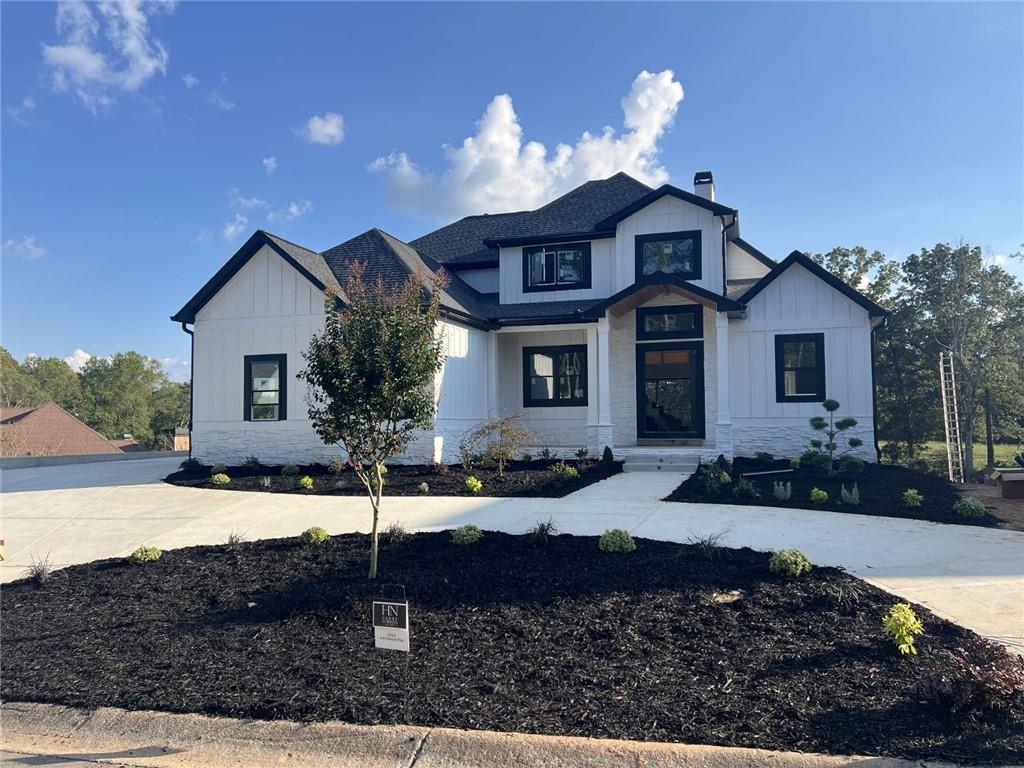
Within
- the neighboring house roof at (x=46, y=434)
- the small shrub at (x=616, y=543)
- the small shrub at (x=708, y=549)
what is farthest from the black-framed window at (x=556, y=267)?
the neighboring house roof at (x=46, y=434)

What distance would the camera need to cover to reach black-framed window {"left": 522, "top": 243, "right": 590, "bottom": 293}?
1852 cm

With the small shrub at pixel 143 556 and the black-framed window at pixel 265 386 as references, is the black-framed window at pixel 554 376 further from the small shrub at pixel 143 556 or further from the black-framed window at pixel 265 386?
the small shrub at pixel 143 556

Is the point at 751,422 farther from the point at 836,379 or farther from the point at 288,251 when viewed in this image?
the point at 288,251

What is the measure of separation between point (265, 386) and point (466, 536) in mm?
10419

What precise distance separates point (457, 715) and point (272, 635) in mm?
2050

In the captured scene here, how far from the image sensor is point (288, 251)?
1567 cm

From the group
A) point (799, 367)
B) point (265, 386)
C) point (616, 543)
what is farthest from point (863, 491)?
point (265, 386)

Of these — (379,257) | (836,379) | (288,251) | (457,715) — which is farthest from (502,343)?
(457,715)

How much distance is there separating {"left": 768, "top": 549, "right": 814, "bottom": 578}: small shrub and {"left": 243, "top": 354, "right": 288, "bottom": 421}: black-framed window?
12.6m

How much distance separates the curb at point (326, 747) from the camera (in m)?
3.38

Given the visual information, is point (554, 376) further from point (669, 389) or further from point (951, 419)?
point (951, 419)

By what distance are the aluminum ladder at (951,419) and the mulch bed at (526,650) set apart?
1271cm

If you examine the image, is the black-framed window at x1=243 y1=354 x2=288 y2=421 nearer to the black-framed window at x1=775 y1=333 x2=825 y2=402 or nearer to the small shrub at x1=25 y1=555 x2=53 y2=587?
the small shrub at x1=25 y1=555 x2=53 y2=587

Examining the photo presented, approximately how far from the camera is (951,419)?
20.2 metres
